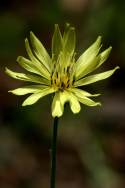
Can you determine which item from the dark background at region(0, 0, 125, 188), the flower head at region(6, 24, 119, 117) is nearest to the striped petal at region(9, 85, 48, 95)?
the flower head at region(6, 24, 119, 117)

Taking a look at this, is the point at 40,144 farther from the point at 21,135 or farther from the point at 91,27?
the point at 91,27

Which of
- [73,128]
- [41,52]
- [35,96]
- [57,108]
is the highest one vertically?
[41,52]

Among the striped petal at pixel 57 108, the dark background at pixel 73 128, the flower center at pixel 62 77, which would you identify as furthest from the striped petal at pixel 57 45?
the dark background at pixel 73 128

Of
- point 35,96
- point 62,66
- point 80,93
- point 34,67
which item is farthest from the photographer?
point 62,66

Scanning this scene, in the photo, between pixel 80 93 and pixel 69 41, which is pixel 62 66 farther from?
pixel 80 93

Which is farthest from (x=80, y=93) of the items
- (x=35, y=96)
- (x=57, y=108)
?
(x=57, y=108)

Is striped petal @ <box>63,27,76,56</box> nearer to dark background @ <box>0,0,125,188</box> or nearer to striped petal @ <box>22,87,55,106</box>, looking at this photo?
striped petal @ <box>22,87,55,106</box>

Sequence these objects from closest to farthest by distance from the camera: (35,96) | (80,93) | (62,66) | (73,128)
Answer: (35,96), (80,93), (62,66), (73,128)

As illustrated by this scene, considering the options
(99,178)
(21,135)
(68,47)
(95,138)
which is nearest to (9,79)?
(21,135)
